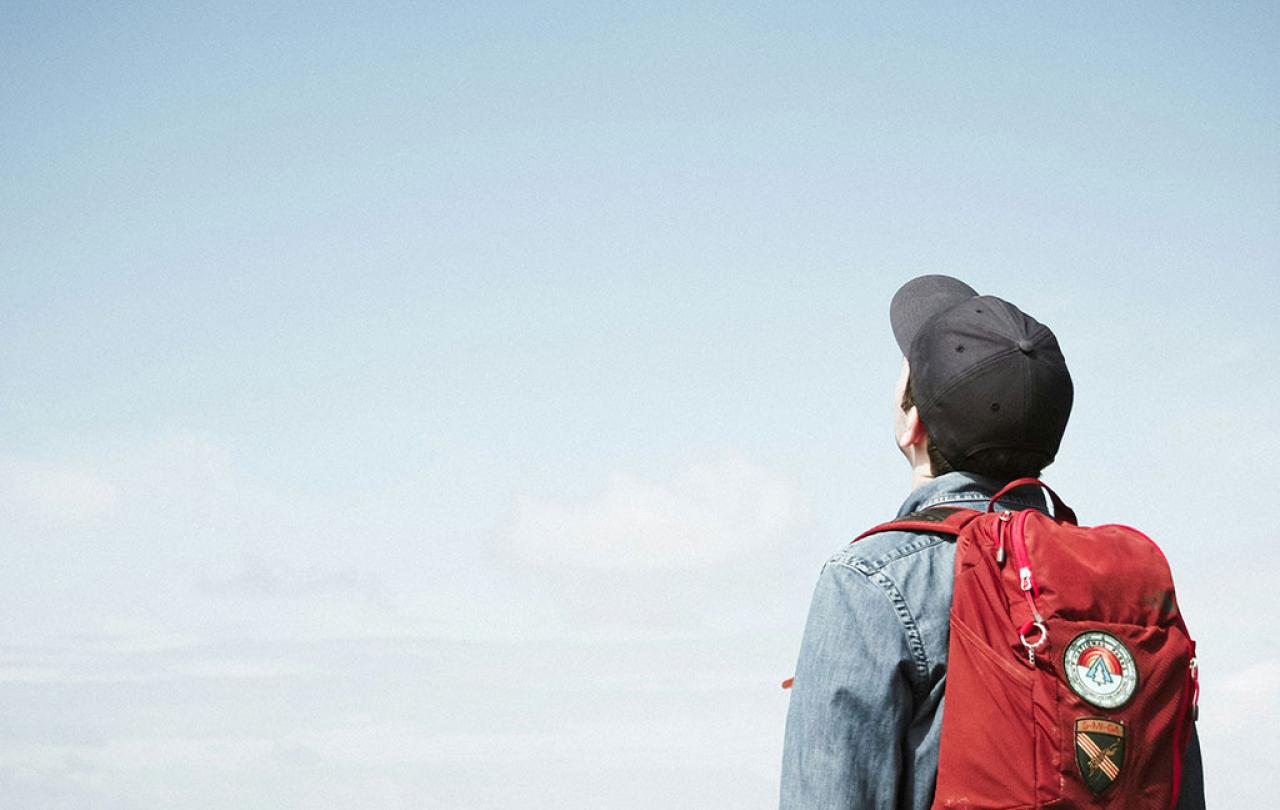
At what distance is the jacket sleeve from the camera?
3.64 meters

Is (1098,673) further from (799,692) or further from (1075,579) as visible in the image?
(799,692)

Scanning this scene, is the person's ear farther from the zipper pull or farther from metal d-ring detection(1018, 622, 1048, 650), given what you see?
metal d-ring detection(1018, 622, 1048, 650)

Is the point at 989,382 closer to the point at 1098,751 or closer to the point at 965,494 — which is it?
the point at 965,494

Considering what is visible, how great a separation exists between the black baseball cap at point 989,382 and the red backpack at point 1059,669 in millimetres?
200

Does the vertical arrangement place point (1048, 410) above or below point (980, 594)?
above

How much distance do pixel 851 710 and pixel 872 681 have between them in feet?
0.29

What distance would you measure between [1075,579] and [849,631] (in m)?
0.59

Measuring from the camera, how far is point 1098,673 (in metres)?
3.70

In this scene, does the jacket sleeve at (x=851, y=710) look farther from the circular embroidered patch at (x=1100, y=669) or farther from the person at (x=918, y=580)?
the circular embroidered patch at (x=1100, y=669)

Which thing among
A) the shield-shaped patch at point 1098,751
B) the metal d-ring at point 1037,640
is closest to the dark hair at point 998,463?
the metal d-ring at point 1037,640

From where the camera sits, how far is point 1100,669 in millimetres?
3707

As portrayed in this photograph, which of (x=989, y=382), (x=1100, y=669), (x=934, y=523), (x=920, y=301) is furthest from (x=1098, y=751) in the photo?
(x=920, y=301)

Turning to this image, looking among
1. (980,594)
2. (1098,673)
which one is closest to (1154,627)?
(1098,673)

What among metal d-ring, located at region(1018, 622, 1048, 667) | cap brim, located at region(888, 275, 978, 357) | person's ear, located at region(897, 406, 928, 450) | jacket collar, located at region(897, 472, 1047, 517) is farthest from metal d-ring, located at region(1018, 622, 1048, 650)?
cap brim, located at region(888, 275, 978, 357)
